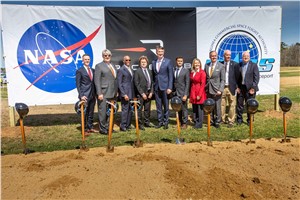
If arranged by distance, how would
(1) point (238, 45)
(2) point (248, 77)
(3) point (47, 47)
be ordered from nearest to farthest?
(2) point (248, 77) < (3) point (47, 47) < (1) point (238, 45)

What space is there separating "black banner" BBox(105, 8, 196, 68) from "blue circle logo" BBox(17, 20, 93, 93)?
2.89ft

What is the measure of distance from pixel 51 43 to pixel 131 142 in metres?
3.92

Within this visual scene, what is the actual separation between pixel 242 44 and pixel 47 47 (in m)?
6.01

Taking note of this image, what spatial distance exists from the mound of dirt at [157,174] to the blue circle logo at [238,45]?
4.39m

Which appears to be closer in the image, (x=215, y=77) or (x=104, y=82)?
A: (x=104, y=82)

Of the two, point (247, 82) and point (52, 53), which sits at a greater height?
point (52, 53)

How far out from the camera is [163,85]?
738 centimetres

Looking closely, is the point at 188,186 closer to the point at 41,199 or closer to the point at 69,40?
the point at 41,199

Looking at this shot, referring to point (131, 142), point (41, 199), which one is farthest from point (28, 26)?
point (41, 199)

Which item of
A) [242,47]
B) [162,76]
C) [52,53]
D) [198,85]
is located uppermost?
[242,47]

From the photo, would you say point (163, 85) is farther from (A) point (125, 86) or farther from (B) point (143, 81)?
(A) point (125, 86)

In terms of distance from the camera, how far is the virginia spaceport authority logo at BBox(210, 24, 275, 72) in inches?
354

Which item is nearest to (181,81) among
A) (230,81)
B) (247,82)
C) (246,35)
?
(230,81)

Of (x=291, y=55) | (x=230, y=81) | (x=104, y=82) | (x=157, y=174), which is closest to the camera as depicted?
(x=157, y=174)
